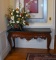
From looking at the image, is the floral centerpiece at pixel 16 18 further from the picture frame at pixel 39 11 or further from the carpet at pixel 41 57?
the carpet at pixel 41 57

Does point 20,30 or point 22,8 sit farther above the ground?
point 22,8

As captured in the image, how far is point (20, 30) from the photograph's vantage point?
3.75m

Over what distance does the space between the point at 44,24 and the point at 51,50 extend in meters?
0.82

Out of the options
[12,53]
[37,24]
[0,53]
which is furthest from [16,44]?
[0,53]

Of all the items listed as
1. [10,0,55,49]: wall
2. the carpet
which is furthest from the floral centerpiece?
the carpet

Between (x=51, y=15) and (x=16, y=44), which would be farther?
(x=16, y=44)

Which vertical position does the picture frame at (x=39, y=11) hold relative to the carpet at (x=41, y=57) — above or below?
above

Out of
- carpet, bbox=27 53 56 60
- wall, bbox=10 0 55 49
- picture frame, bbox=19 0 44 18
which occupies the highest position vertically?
picture frame, bbox=19 0 44 18

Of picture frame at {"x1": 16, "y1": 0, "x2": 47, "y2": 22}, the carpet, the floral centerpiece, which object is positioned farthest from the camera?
picture frame at {"x1": 16, "y1": 0, "x2": 47, "y2": 22}

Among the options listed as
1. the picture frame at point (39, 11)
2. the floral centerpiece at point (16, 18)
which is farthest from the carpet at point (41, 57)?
the picture frame at point (39, 11)

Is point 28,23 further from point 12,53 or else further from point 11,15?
point 12,53

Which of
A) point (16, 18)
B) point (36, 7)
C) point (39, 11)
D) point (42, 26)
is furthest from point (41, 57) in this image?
point (36, 7)

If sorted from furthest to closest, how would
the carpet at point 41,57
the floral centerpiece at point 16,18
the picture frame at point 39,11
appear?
the picture frame at point 39,11, the floral centerpiece at point 16,18, the carpet at point 41,57

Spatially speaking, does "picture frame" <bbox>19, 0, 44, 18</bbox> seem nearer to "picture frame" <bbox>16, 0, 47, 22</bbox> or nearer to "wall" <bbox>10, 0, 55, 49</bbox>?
"picture frame" <bbox>16, 0, 47, 22</bbox>
